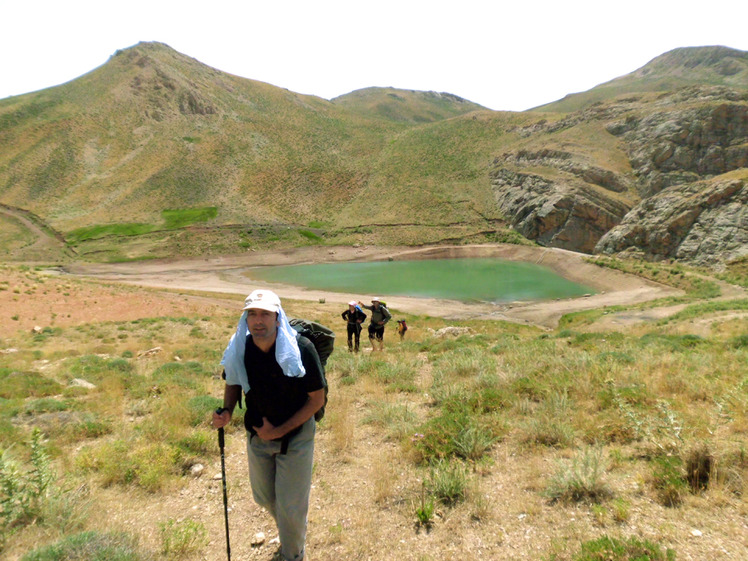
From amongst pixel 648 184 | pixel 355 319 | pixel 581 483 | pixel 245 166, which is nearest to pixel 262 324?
pixel 581 483

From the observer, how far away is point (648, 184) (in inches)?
2270

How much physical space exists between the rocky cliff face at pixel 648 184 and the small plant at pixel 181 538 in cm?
4988

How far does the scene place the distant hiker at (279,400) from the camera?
2799 millimetres

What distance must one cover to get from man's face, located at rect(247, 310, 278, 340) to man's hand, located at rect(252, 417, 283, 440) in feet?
2.08

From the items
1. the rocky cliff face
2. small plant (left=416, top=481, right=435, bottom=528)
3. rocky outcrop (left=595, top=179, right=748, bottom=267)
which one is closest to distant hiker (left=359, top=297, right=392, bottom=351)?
small plant (left=416, top=481, right=435, bottom=528)

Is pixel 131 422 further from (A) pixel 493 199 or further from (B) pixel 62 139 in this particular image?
(B) pixel 62 139

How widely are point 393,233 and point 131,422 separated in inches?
2409

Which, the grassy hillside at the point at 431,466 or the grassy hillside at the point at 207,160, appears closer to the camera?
the grassy hillside at the point at 431,466

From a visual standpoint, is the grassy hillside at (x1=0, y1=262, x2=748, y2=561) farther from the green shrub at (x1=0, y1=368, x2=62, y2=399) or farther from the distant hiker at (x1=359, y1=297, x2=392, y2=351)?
the distant hiker at (x1=359, y1=297, x2=392, y2=351)

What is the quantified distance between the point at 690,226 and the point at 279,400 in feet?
179

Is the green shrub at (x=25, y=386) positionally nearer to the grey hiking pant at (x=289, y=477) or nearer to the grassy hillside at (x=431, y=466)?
the grassy hillside at (x=431, y=466)

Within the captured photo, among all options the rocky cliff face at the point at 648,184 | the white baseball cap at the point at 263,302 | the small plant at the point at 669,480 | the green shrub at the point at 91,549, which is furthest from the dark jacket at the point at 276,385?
the rocky cliff face at the point at 648,184

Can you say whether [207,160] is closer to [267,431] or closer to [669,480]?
[267,431]

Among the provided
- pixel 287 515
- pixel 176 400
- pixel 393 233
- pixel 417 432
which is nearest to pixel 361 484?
pixel 417 432
